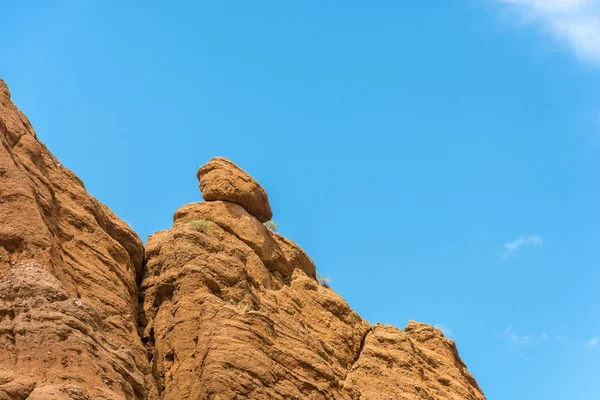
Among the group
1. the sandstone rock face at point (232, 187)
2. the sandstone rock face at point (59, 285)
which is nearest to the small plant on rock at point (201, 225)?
the sandstone rock face at point (59, 285)

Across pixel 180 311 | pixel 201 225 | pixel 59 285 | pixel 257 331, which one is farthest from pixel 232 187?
pixel 59 285

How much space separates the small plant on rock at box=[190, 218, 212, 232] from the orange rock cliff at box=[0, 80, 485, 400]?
0.17 feet

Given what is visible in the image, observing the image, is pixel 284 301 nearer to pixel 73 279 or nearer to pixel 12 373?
pixel 73 279

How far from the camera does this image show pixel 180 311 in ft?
80.1

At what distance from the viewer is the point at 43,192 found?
2394 cm

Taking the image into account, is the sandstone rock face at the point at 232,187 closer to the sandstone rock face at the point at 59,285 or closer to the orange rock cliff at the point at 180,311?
the orange rock cliff at the point at 180,311

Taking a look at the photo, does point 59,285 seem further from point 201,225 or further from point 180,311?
point 201,225

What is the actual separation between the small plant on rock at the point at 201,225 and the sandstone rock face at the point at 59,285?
1514mm

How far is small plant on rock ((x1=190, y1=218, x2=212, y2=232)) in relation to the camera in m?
27.3

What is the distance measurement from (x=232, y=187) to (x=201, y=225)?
2.68 meters

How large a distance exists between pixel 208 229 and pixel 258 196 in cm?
339

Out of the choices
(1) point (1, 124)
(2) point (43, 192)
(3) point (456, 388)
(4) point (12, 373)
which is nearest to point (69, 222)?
(2) point (43, 192)

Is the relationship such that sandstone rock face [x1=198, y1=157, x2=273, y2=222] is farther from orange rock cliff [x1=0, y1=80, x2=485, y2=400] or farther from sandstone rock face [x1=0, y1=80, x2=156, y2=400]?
sandstone rock face [x1=0, y1=80, x2=156, y2=400]

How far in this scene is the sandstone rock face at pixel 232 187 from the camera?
97.9ft
